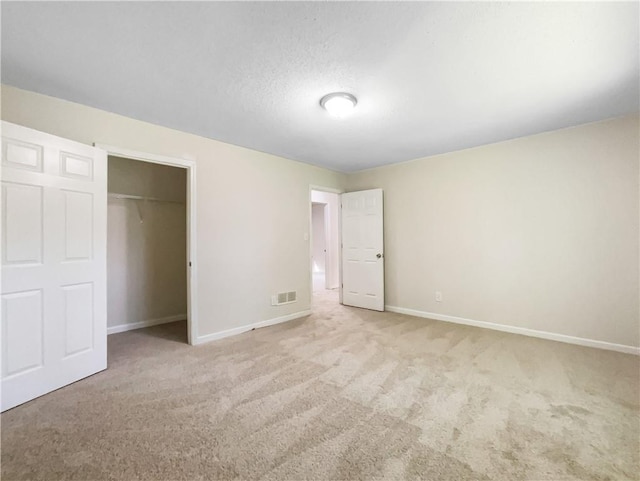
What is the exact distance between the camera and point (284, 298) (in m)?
4.16

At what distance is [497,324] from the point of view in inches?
142

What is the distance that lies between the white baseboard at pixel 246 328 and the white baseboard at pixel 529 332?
1.57 m

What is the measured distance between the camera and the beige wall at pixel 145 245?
3.84 m

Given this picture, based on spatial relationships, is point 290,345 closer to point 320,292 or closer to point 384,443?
point 384,443

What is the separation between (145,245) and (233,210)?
1605mm

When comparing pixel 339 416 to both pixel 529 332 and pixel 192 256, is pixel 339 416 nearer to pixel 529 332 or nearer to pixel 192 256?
pixel 192 256

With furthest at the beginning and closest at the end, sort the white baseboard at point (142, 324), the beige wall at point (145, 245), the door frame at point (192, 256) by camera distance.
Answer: the beige wall at point (145, 245)
the white baseboard at point (142, 324)
the door frame at point (192, 256)

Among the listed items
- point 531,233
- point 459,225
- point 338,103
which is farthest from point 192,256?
point 531,233

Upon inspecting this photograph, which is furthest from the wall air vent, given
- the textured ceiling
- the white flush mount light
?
the white flush mount light

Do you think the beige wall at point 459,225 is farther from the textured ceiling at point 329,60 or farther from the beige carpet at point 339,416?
the beige carpet at point 339,416

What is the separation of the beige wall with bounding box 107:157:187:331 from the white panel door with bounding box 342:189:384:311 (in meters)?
2.69

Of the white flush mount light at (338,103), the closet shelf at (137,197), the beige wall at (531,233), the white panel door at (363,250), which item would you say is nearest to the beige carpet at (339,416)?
the beige wall at (531,233)

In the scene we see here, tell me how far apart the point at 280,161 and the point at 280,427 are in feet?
10.9

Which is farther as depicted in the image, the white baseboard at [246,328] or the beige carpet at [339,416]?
the white baseboard at [246,328]
